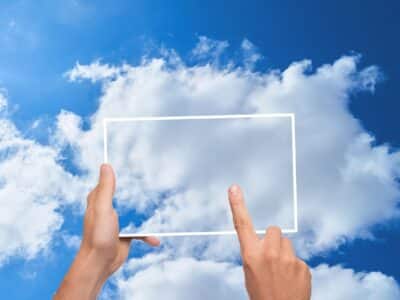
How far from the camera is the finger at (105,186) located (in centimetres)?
152

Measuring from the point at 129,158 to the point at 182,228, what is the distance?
283 millimetres

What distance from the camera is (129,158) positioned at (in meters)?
1.86

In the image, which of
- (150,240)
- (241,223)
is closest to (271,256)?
(241,223)

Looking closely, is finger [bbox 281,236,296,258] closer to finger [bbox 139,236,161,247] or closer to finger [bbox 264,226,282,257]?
finger [bbox 264,226,282,257]

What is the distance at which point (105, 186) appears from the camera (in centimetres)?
153

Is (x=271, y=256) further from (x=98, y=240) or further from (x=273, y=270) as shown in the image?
(x=98, y=240)

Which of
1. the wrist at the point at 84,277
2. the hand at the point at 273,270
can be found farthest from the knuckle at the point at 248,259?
the wrist at the point at 84,277

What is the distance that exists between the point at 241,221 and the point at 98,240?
55cm

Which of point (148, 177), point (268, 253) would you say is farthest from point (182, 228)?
point (268, 253)

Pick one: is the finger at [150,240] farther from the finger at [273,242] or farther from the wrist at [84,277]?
the finger at [273,242]

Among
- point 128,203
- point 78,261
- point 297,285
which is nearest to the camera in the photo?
point 297,285

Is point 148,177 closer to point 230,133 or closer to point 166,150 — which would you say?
point 166,150

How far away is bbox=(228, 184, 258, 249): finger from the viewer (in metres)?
1.11

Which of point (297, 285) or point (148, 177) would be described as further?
point (148, 177)
